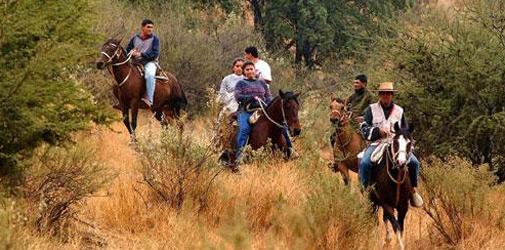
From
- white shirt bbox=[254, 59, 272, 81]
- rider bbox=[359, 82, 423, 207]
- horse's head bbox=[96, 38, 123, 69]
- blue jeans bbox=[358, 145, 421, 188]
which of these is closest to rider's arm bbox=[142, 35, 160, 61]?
horse's head bbox=[96, 38, 123, 69]

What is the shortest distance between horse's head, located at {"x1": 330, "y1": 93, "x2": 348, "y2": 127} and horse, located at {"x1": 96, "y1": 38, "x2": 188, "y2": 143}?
3.75 m

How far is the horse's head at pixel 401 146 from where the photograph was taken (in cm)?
880

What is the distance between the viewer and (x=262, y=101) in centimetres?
1280

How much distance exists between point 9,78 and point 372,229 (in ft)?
12.7

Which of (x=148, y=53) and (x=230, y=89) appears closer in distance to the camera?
(x=230, y=89)

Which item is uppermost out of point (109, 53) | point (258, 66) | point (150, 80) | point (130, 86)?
point (258, 66)

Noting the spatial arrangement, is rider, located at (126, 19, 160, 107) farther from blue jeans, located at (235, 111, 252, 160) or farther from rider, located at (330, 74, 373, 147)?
rider, located at (330, 74, 373, 147)

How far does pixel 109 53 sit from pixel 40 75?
7.84m

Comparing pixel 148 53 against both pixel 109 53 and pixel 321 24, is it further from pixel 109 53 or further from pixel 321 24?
pixel 321 24

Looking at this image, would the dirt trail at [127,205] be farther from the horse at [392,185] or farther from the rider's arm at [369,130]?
the rider's arm at [369,130]

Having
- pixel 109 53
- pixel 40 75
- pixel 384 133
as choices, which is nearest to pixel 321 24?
pixel 109 53

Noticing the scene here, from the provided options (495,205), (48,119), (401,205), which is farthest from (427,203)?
(48,119)

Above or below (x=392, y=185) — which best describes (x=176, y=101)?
below

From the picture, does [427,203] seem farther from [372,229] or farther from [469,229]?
[372,229]
